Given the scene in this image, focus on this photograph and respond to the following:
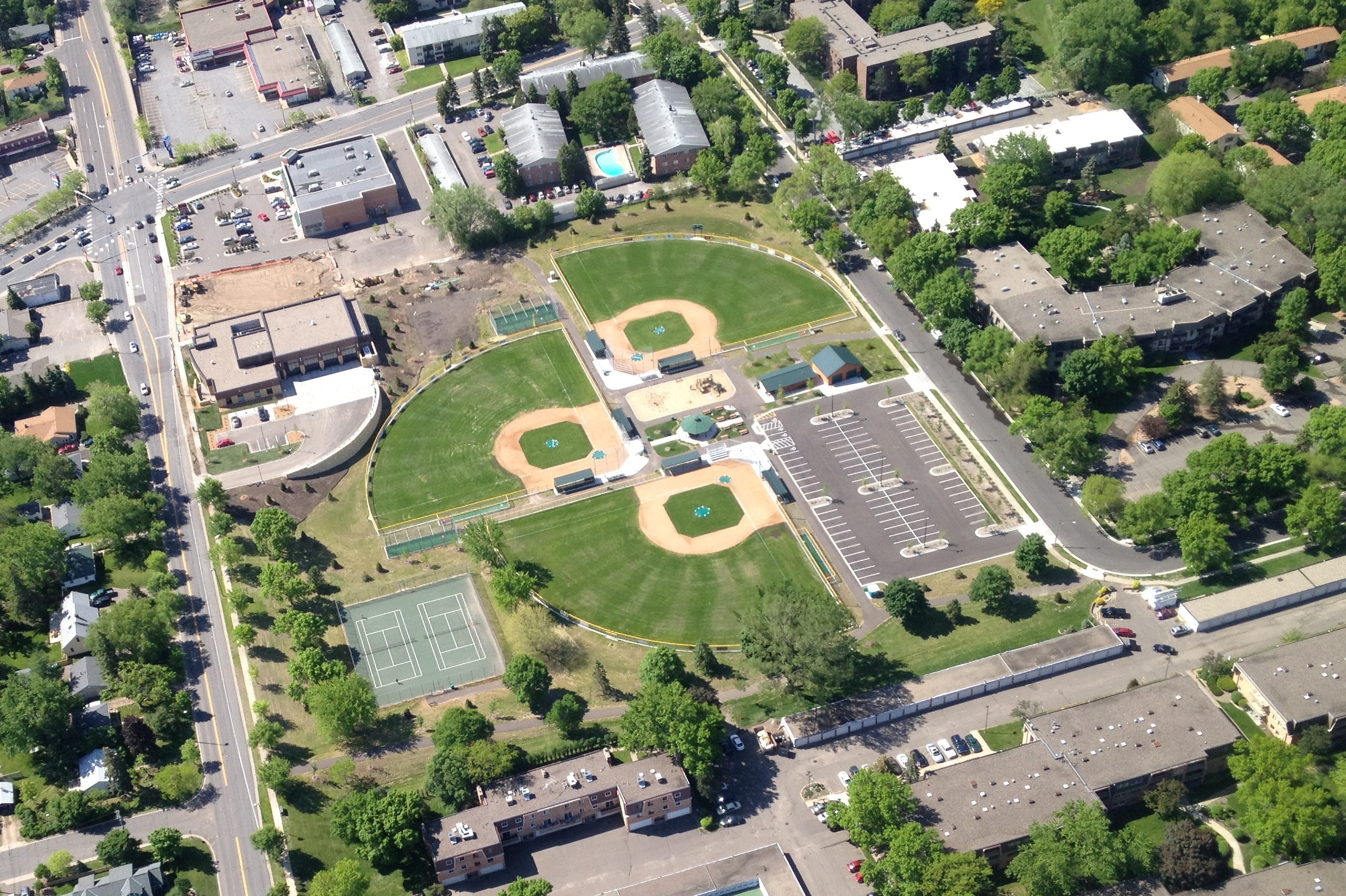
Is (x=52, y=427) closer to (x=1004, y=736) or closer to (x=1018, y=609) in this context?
(x=1018, y=609)

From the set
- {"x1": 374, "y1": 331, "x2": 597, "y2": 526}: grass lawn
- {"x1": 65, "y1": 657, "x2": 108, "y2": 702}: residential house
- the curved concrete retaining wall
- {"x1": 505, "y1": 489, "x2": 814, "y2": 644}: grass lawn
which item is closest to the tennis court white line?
{"x1": 374, "y1": 331, "x2": 597, "y2": 526}: grass lawn

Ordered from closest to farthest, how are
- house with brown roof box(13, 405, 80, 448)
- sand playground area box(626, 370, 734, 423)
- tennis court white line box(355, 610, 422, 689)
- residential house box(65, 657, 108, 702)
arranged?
residential house box(65, 657, 108, 702) → tennis court white line box(355, 610, 422, 689) → house with brown roof box(13, 405, 80, 448) → sand playground area box(626, 370, 734, 423)

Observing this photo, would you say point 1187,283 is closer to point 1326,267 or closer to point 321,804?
point 1326,267

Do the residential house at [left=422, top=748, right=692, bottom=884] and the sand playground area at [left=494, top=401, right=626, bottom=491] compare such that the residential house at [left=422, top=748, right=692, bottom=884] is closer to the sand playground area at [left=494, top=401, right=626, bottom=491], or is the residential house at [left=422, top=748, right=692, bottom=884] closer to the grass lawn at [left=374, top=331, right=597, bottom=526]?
the grass lawn at [left=374, top=331, right=597, bottom=526]

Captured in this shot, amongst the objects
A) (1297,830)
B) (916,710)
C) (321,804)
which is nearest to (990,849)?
(916,710)

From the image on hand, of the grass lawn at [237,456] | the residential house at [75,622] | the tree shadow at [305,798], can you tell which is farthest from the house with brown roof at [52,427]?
the tree shadow at [305,798]

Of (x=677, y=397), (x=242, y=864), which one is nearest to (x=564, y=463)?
(x=677, y=397)

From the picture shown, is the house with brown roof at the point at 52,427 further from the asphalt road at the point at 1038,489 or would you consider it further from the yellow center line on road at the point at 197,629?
the asphalt road at the point at 1038,489

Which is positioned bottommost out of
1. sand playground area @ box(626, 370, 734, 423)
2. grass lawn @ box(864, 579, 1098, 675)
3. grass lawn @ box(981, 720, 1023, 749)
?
grass lawn @ box(981, 720, 1023, 749)
